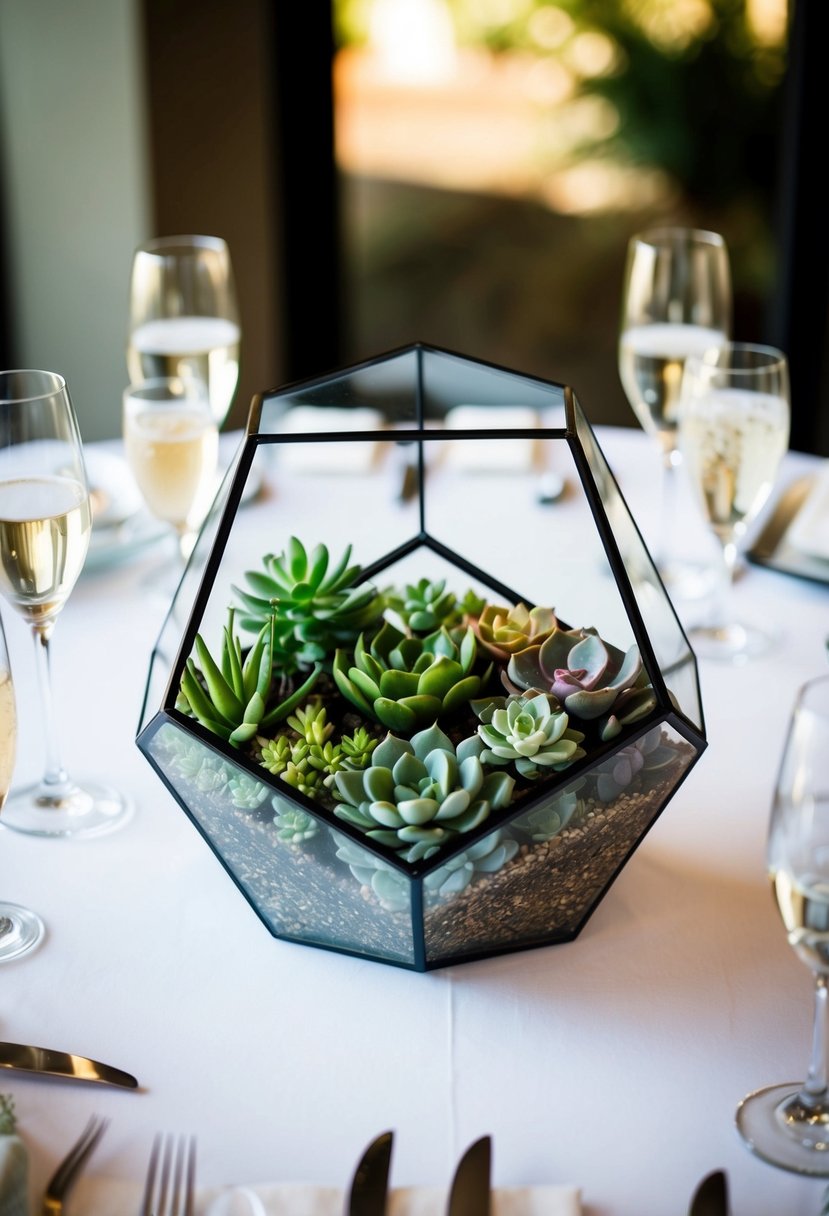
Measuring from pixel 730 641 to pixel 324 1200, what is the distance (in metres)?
0.74

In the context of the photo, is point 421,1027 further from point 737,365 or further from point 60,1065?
point 737,365

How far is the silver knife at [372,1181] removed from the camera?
2.09 feet

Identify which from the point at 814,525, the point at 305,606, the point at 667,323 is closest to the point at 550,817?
the point at 305,606

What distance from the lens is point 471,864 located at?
76cm

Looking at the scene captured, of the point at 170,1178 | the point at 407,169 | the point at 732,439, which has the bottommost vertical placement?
the point at 170,1178

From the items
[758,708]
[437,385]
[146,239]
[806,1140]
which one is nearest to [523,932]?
[806,1140]

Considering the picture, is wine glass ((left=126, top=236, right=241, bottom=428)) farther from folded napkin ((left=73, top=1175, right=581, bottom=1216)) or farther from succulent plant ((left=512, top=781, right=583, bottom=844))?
folded napkin ((left=73, top=1175, right=581, bottom=1216))

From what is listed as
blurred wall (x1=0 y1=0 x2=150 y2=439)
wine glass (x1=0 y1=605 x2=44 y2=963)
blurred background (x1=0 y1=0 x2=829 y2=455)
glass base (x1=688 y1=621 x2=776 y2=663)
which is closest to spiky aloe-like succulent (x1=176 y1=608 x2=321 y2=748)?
wine glass (x1=0 y1=605 x2=44 y2=963)

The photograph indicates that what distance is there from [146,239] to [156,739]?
2370mm

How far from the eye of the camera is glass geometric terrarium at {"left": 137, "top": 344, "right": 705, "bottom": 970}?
766 millimetres

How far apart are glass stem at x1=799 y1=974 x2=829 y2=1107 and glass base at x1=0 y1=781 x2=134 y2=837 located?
1.71ft

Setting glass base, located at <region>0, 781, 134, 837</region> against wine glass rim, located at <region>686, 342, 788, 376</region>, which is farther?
wine glass rim, located at <region>686, 342, 788, 376</region>

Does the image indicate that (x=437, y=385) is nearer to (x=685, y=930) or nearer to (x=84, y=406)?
(x=685, y=930)

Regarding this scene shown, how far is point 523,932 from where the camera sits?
842 mm
